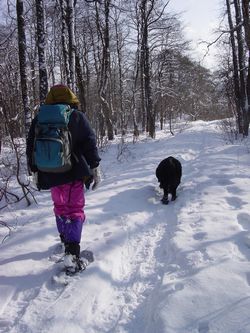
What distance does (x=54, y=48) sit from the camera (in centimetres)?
2778

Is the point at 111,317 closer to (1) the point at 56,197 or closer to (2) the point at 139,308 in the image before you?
(2) the point at 139,308

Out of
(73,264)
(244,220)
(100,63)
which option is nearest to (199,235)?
(244,220)

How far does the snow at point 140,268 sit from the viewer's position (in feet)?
9.93

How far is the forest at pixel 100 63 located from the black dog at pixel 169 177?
2599mm

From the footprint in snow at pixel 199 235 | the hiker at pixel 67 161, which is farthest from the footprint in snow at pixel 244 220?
the hiker at pixel 67 161

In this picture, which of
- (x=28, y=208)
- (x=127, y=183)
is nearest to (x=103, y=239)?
(x=28, y=208)

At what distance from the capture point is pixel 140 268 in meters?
4.05

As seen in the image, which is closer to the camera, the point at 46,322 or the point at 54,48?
the point at 46,322

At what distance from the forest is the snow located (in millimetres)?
1414

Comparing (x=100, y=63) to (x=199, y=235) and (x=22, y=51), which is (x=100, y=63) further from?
(x=199, y=235)

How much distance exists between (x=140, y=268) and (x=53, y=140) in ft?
5.46

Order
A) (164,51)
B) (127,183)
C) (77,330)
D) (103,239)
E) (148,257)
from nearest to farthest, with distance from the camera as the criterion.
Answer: (77,330) < (148,257) < (103,239) < (127,183) < (164,51)

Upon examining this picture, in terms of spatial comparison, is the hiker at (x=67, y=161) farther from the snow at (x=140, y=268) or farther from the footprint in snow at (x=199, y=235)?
the footprint in snow at (x=199, y=235)

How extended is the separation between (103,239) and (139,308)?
1.72 meters
